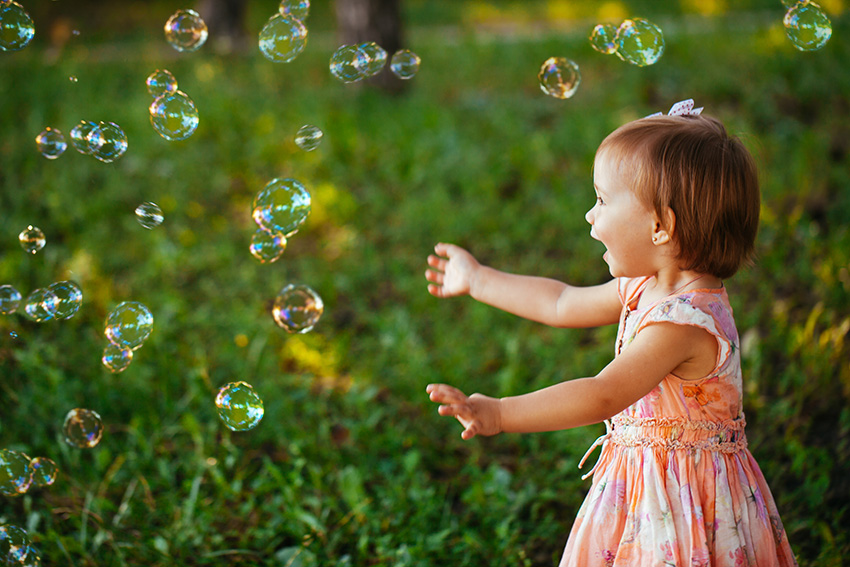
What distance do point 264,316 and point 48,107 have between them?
119 inches

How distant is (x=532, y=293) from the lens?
1.96 metres

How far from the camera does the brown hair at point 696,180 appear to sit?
5.02 ft

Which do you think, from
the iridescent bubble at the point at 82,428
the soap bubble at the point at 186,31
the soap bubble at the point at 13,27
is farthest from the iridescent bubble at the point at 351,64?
the iridescent bubble at the point at 82,428

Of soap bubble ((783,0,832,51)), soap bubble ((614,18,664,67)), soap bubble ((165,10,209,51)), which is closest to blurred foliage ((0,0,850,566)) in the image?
soap bubble ((614,18,664,67))

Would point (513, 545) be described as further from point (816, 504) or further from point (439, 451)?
point (816, 504)

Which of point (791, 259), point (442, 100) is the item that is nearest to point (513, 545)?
point (791, 259)

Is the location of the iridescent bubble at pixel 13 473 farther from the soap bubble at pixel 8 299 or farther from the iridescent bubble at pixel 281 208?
the iridescent bubble at pixel 281 208

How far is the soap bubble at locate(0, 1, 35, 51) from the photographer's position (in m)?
2.12

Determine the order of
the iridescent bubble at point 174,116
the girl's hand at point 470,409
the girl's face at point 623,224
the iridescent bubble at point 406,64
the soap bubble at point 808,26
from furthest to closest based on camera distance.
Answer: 1. the iridescent bubble at point 406,64
2. the iridescent bubble at point 174,116
3. the soap bubble at point 808,26
4. the girl's face at point 623,224
5. the girl's hand at point 470,409

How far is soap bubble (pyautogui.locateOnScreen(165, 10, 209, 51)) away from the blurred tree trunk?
3.08 m

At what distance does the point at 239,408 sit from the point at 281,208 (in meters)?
0.62

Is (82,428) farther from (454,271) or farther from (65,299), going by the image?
(454,271)

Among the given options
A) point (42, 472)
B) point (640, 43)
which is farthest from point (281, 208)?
point (640, 43)

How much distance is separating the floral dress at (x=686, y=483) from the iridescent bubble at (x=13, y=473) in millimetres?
1541
